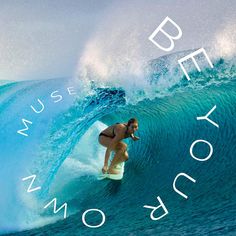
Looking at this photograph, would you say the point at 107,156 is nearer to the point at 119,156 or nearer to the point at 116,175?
the point at 119,156

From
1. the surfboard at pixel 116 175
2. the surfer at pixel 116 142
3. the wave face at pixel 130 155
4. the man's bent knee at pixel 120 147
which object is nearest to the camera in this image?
the wave face at pixel 130 155

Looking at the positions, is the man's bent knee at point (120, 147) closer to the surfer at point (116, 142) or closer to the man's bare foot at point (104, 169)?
the surfer at point (116, 142)

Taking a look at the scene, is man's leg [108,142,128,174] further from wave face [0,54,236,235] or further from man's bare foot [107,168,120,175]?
wave face [0,54,236,235]

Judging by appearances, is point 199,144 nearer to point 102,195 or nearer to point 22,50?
point 102,195

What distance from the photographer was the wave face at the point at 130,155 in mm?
4402

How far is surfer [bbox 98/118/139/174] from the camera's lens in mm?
4645

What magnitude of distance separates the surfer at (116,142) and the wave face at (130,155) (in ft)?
0.48

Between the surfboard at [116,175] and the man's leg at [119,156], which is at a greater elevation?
the man's leg at [119,156]

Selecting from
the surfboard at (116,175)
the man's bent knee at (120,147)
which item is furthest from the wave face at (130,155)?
the man's bent knee at (120,147)

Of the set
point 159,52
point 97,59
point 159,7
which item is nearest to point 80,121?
point 97,59

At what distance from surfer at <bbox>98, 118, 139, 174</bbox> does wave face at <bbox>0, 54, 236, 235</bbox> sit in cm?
15

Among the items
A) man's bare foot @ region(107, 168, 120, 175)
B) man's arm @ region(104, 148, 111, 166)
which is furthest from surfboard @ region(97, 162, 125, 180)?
man's arm @ region(104, 148, 111, 166)

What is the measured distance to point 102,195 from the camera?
4.79 meters

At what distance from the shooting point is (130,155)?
515 cm
